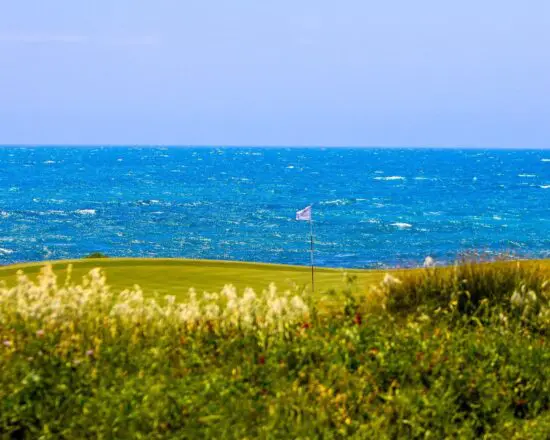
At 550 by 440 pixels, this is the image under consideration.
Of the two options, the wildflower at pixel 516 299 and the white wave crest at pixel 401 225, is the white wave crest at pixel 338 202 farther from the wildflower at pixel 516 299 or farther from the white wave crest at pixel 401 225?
the wildflower at pixel 516 299

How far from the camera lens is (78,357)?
7.07 metres

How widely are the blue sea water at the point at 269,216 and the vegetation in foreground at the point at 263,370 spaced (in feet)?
11.0

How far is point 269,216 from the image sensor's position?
77250 millimetres

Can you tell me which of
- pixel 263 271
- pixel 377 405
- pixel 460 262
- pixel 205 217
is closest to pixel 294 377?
pixel 377 405

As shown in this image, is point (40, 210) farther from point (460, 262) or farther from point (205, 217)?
point (460, 262)

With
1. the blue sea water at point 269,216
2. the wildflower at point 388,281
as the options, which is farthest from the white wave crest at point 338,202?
the wildflower at point 388,281

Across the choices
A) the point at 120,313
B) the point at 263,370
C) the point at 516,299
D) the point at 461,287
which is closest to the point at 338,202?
the point at 461,287

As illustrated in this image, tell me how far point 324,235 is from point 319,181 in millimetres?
66732

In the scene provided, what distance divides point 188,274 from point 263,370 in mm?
7384

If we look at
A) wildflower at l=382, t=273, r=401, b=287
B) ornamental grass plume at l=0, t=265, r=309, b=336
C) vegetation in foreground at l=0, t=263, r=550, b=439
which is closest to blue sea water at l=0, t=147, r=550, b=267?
wildflower at l=382, t=273, r=401, b=287

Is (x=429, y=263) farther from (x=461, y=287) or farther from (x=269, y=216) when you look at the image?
(x=269, y=216)

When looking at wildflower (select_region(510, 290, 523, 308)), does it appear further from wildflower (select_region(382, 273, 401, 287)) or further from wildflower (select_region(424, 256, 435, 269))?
wildflower (select_region(382, 273, 401, 287))

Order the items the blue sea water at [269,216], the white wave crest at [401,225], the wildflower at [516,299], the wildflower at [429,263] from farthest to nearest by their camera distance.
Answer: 1. the white wave crest at [401,225]
2. the blue sea water at [269,216]
3. the wildflower at [429,263]
4. the wildflower at [516,299]

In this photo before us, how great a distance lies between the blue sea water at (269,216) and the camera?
184 ft
